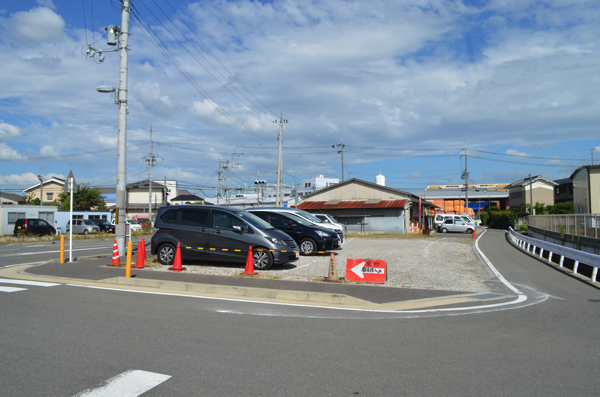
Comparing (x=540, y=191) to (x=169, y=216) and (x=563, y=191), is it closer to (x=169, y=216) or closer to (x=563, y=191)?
(x=563, y=191)

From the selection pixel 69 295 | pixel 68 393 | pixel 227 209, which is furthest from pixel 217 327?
pixel 227 209

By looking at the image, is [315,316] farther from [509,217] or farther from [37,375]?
[509,217]

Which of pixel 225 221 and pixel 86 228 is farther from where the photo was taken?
pixel 86 228

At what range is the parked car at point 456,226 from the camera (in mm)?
43094

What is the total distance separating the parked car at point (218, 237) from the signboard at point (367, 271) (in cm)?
239

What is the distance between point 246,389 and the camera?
4.20m

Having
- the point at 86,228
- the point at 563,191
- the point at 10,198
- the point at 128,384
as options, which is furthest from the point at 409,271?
the point at 10,198

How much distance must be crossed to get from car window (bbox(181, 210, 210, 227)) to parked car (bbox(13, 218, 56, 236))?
24.9 metres

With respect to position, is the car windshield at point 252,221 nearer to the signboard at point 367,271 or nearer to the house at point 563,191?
the signboard at point 367,271

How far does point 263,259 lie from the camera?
12.6 metres

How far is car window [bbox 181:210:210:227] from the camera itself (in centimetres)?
1315

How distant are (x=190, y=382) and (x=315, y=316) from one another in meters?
3.36

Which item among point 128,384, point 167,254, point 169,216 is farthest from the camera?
point 169,216

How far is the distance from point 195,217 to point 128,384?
30.2ft
